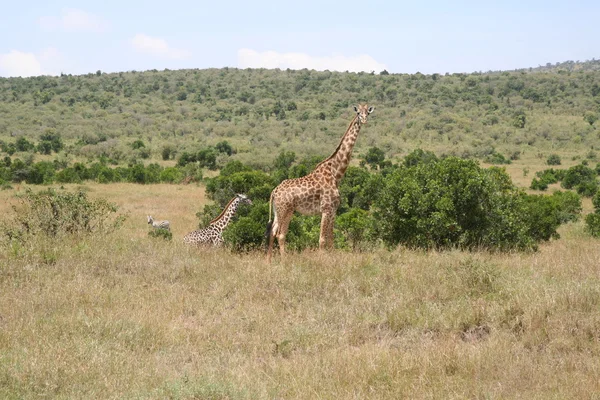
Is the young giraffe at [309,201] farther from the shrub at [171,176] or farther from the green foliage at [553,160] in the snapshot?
the green foliage at [553,160]

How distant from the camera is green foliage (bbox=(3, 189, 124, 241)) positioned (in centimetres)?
1120

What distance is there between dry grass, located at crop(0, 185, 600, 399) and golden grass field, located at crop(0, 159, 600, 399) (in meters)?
0.02

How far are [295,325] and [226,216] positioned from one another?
21.6ft

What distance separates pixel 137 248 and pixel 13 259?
201 centimetres

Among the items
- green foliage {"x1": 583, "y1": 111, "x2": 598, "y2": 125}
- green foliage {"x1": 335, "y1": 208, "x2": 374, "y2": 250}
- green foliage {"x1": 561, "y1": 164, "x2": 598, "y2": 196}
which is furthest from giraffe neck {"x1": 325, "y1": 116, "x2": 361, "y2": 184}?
green foliage {"x1": 583, "y1": 111, "x2": 598, "y2": 125}

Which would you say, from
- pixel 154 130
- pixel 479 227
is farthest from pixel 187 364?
pixel 154 130

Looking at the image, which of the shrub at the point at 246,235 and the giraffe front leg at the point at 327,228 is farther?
the shrub at the point at 246,235

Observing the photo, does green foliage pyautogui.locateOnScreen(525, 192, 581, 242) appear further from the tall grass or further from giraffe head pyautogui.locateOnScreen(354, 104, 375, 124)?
the tall grass

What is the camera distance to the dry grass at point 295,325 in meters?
5.50

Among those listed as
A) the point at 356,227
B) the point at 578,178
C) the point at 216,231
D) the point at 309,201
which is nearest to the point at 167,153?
the point at 578,178

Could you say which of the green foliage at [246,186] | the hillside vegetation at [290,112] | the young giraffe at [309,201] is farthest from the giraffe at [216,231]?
the hillside vegetation at [290,112]

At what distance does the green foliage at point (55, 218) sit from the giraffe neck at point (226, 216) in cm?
197

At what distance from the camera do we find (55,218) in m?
11.7

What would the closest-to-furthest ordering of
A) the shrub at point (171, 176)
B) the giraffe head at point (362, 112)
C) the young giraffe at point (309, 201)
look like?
the young giraffe at point (309, 201) < the giraffe head at point (362, 112) < the shrub at point (171, 176)
